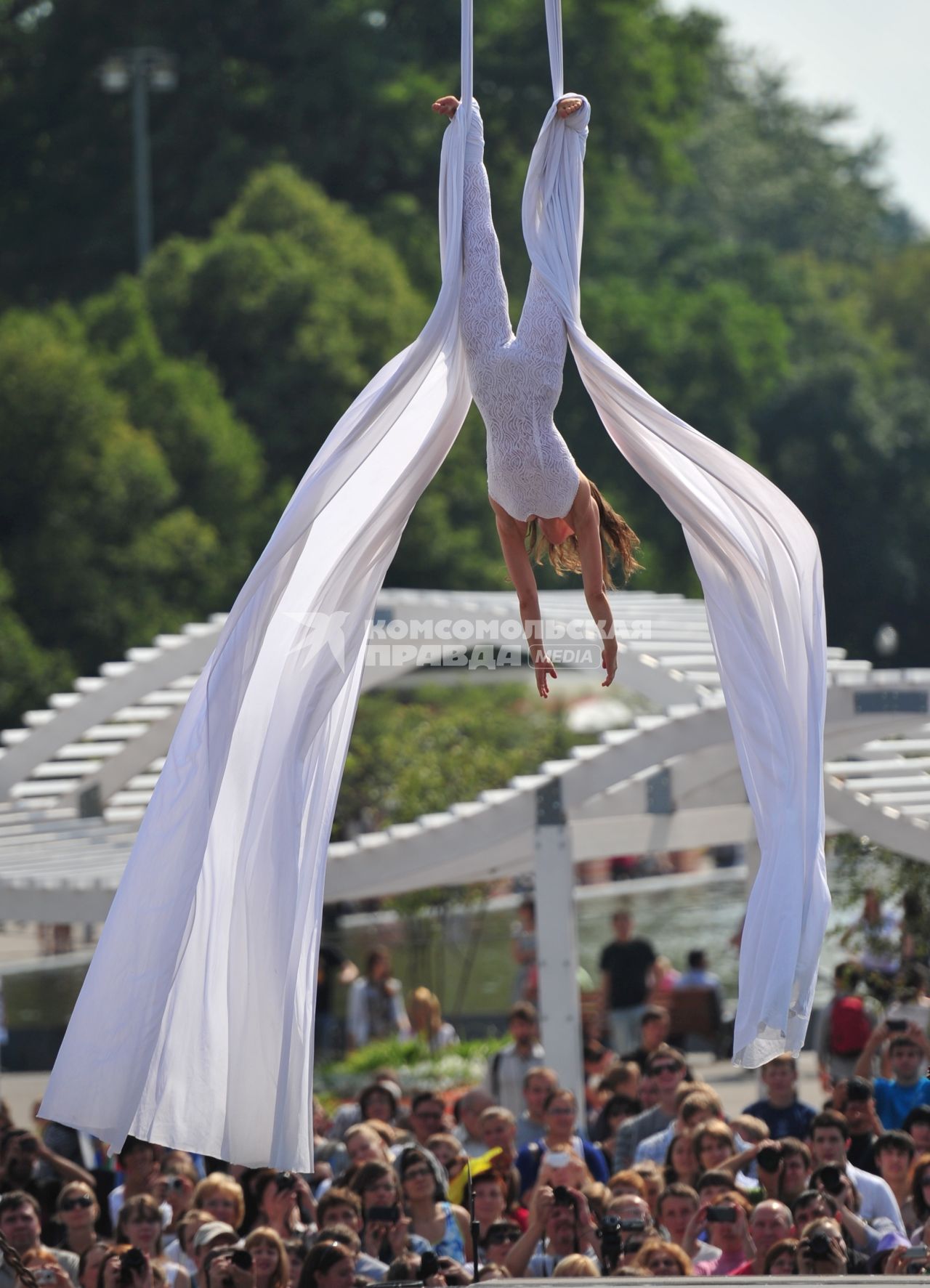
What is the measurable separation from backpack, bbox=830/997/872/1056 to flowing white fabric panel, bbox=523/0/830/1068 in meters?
6.17

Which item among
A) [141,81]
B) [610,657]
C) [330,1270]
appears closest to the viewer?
[610,657]

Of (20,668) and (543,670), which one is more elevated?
(20,668)

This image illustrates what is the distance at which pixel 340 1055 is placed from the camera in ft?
50.8

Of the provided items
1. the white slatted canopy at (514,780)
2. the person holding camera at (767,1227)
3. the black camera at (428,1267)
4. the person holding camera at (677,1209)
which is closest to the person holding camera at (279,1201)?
the black camera at (428,1267)

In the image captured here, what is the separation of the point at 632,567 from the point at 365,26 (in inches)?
1127

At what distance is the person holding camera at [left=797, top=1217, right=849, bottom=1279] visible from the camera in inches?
253

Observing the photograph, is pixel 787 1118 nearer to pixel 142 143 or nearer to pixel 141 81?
pixel 142 143

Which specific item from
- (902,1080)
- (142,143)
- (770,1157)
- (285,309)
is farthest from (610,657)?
(142,143)

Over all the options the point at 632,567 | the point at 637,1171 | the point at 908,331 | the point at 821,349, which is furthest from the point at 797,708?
the point at 908,331

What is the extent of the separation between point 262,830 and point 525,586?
1.11m

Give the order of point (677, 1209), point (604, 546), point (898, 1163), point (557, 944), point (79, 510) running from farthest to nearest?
point (79, 510) < point (557, 944) < point (898, 1163) < point (677, 1209) < point (604, 546)

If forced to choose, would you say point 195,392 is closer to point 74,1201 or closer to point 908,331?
point 74,1201

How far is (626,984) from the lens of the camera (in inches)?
559

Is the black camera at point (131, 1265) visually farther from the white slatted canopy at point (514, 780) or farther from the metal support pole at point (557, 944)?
the white slatted canopy at point (514, 780)
